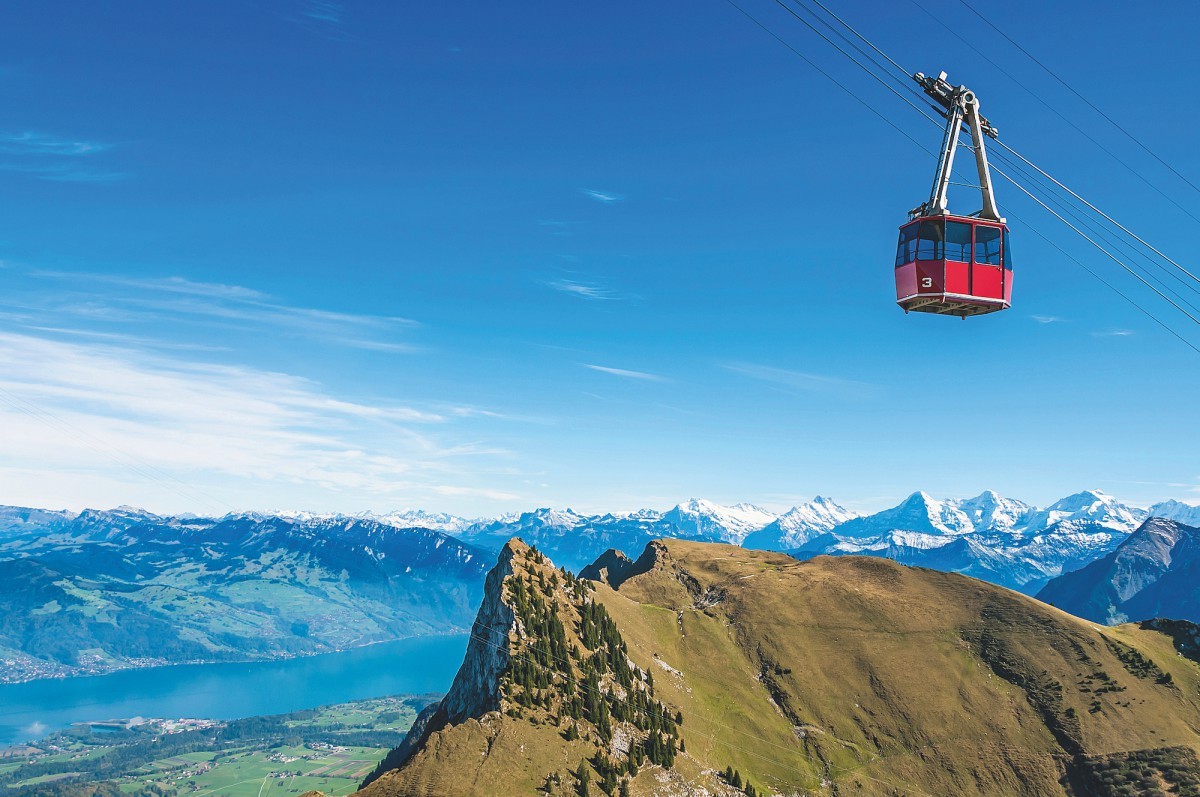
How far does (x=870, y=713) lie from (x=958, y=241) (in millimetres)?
155647

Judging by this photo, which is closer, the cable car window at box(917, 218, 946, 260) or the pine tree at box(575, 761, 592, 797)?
the cable car window at box(917, 218, 946, 260)

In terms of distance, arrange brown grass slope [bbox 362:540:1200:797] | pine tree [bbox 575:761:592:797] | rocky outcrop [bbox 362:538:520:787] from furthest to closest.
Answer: rocky outcrop [bbox 362:538:520:787], brown grass slope [bbox 362:540:1200:797], pine tree [bbox 575:761:592:797]

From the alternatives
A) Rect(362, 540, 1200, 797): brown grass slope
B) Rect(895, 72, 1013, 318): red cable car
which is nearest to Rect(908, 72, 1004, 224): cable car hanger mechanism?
Rect(895, 72, 1013, 318): red cable car

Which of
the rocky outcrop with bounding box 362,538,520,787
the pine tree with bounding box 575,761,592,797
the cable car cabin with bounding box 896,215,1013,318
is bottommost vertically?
the pine tree with bounding box 575,761,592,797

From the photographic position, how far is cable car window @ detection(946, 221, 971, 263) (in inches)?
1667

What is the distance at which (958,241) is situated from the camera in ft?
139

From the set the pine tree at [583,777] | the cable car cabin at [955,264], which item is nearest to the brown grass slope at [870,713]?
the pine tree at [583,777]

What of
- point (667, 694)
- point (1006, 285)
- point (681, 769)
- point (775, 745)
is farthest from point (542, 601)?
point (1006, 285)

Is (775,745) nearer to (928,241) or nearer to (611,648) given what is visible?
(611,648)

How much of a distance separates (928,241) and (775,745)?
5562 inches

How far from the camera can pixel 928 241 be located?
141 ft

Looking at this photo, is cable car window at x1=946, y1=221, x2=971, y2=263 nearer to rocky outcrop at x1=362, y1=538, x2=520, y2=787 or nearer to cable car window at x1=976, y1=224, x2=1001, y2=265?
cable car window at x1=976, y1=224, x2=1001, y2=265

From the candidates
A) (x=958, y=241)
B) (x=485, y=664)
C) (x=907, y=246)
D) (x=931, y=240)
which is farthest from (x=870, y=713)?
(x=931, y=240)

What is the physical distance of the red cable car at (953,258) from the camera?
1657 inches
